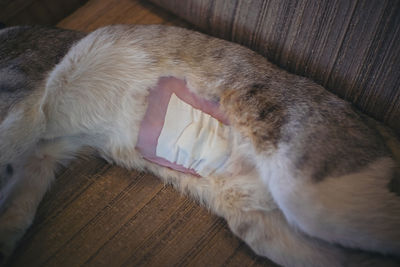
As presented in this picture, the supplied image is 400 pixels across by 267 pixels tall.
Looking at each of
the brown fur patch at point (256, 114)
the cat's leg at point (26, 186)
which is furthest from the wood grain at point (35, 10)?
the brown fur patch at point (256, 114)

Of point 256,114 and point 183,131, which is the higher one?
point 256,114

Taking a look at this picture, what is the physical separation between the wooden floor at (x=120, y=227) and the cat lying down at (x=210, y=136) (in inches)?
2.5

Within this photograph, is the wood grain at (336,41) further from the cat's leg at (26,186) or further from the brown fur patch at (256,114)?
the cat's leg at (26,186)

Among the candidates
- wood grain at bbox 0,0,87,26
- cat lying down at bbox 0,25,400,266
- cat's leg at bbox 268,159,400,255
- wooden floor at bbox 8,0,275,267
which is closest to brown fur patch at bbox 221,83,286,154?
cat lying down at bbox 0,25,400,266

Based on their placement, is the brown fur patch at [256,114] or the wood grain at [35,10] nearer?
the brown fur patch at [256,114]

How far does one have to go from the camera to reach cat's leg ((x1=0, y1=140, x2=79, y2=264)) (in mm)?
1474

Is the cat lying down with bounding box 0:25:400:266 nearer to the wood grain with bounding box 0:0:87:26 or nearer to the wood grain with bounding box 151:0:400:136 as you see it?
the wood grain with bounding box 151:0:400:136

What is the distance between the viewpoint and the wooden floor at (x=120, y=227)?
4.64ft

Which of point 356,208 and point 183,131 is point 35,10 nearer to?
point 183,131

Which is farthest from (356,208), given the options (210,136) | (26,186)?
(26,186)

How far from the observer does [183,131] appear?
→ 1.51m

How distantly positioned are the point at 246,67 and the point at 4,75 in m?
1.15

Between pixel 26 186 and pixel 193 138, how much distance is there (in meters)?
0.85

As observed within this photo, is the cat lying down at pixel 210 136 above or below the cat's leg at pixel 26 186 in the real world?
above
